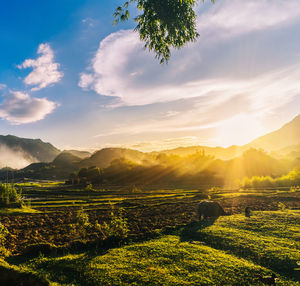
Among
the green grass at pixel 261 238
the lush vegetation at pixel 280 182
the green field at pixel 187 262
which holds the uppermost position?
the green field at pixel 187 262

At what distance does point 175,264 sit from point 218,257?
2155 mm

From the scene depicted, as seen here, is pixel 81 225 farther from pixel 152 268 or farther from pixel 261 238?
pixel 261 238

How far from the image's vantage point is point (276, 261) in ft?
29.0

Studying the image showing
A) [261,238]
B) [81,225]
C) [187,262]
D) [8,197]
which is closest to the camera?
[187,262]

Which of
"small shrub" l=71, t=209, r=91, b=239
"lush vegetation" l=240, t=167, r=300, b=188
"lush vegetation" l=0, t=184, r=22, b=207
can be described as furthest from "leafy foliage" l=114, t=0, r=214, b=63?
"lush vegetation" l=240, t=167, r=300, b=188

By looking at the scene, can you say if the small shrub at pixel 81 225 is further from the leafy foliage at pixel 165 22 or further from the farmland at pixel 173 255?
the leafy foliage at pixel 165 22

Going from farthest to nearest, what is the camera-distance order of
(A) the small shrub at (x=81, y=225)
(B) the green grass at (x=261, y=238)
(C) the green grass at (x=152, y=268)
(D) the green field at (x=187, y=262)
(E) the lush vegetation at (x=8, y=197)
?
(E) the lush vegetation at (x=8, y=197)
(A) the small shrub at (x=81, y=225)
(B) the green grass at (x=261, y=238)
(D) the green field at (x=187, y=262)
(C) the green grass at (x=152, y=268)

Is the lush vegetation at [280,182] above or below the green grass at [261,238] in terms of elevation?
below

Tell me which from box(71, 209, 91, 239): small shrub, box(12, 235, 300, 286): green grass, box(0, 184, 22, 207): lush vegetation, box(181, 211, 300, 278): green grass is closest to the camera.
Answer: box(12, 235, 300, 286): green grass

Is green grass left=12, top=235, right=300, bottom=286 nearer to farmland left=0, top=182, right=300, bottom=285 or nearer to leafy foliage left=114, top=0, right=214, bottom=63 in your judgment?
farmland left=0, top=182, right=300, bottom=285

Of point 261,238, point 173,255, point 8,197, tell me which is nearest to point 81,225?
point 173,255

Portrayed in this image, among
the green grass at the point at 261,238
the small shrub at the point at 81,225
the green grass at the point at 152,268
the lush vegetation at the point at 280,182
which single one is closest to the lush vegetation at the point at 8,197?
the small shrub at the point at 81,225

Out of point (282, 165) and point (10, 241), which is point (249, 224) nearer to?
point (10, 241)

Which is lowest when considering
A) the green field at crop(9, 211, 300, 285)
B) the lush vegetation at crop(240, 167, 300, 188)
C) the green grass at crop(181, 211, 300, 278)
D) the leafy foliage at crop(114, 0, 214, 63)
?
the lush vegetation at crop(240, 167, 300, 188)
